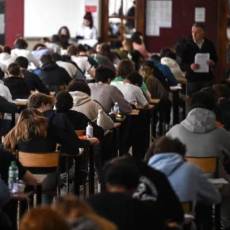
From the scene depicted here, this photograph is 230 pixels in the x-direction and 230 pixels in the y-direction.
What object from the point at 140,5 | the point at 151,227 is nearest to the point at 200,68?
the point at 140,5

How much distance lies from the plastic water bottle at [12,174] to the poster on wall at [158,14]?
12.2 metres

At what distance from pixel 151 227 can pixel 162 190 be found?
21.2 inches

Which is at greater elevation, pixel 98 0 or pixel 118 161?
pixel 98 0

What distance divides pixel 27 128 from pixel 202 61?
640cm

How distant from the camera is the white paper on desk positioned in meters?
13.9

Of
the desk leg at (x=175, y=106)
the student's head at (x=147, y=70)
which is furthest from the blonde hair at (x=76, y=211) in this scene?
the desk leg at (x=175, y=106)

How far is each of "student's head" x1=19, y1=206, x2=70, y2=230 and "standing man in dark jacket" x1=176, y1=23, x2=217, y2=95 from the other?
9.83 meters

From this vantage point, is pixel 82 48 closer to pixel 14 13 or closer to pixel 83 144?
pixel 14 13

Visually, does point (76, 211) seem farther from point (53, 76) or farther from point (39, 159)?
point (53, 76)

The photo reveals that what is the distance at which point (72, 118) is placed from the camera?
9234 mm

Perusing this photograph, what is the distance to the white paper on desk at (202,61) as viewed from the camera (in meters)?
13.9

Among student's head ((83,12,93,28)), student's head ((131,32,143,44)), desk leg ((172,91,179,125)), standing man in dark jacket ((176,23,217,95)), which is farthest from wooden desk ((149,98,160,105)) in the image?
student's head ((83,12,93,28))

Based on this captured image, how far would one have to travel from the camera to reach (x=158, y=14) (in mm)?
18812

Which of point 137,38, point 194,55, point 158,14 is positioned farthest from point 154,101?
point 158,14
